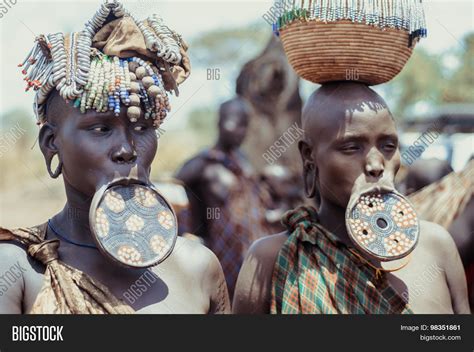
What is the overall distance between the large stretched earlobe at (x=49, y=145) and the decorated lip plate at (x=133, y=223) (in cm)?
28

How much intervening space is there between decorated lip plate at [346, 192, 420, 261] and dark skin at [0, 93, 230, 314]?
24.0 inches

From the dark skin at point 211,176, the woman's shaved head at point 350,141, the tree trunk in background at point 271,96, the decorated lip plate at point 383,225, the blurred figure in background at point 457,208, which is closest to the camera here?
the decorated lip plate at point 383,225

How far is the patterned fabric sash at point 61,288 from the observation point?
3594 mm

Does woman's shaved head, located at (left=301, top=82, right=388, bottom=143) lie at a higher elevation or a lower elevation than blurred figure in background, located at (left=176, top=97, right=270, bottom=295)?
lower

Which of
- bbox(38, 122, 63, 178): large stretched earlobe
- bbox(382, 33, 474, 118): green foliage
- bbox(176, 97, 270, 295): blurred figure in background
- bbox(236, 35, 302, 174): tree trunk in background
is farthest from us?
bbox(382, 33, 474, 118): green foliage

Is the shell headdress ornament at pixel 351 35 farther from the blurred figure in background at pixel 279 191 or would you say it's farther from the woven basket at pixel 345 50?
the blurred figure in background at pixel 279 191

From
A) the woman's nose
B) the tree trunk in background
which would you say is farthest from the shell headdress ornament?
the tree trunk in background

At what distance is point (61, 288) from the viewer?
3604 mm

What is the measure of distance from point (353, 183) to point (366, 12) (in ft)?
2.31

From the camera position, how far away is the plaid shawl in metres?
4.05

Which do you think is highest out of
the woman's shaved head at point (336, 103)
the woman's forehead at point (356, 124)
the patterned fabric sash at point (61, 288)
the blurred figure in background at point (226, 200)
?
the blurred figure in background at point (226, 200)

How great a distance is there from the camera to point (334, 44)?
4.14 m

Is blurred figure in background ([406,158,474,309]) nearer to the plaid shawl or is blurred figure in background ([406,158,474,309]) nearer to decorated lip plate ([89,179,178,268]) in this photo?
the plaid shawl

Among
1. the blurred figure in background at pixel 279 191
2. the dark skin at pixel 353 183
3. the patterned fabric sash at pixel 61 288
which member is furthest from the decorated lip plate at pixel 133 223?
the blurred figure in background at pixel 279 191
